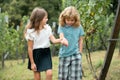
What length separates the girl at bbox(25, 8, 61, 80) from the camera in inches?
233

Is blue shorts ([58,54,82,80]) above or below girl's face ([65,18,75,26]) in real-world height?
below

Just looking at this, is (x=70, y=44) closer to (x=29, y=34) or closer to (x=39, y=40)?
(x=39, y=40)

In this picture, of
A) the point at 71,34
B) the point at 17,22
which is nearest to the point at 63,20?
the point at 71,34

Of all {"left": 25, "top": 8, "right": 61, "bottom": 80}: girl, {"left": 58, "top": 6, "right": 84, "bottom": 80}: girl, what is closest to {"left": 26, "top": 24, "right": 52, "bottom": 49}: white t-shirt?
{"left": 25, "top": 8, "right": 61, "bottom": 80}: girl

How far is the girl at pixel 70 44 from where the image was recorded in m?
5.80

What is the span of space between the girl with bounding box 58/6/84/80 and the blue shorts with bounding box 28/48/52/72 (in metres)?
0.20

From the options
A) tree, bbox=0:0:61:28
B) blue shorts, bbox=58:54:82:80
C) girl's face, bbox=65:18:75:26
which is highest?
girl's face, bbox=65:18:75:26

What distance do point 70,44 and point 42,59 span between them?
486 millimetres

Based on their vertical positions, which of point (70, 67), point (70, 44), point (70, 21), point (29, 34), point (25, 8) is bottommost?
point (25, 8)

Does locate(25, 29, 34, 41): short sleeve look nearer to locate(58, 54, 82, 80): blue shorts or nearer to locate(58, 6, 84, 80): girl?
locate(58, 6, 84, 80): girl

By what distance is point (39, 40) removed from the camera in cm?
593

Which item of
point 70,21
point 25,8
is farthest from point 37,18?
point 25,8

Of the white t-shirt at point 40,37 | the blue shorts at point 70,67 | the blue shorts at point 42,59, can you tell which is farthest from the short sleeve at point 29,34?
the blue shorts at point 70,67

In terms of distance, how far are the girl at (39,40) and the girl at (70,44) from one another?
19 cm
